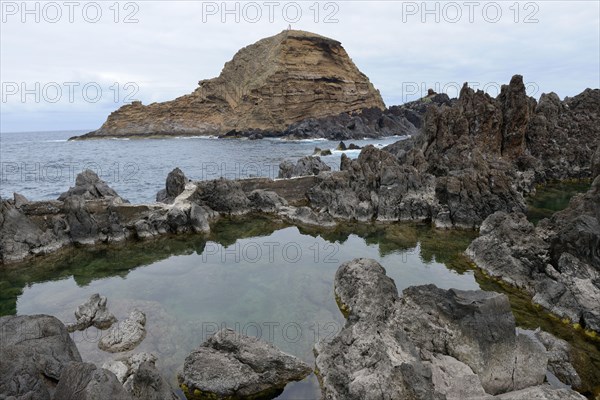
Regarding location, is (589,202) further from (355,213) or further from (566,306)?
(355,213)

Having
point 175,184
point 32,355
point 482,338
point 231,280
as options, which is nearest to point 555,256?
point 482,338

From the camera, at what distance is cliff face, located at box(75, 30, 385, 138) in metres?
140

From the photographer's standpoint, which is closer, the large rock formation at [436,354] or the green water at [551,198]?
the large rock formation at [436,354]

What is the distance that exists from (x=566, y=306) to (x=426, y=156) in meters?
29.7

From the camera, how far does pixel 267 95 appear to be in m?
139

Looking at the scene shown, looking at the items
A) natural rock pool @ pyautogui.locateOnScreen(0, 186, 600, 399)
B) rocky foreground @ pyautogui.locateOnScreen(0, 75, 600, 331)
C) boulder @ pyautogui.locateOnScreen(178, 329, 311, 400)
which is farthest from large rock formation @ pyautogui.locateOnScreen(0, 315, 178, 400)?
rocky foreground @ pyautogui.locateOnScreen(0, 75, 600, 331)

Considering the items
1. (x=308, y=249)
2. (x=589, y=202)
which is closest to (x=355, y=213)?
(x=308, y=249)

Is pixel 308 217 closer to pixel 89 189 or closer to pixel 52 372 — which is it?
pixel 89 189

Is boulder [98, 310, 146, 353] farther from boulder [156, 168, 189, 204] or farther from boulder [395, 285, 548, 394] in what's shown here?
boulder [156, 168, 189, 204]

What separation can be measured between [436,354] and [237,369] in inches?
234

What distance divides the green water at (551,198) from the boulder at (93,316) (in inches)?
1165

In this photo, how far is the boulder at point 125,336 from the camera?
540 inches

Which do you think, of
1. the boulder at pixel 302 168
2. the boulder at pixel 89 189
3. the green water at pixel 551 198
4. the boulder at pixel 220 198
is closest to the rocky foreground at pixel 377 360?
the boulder at pixel 220 198

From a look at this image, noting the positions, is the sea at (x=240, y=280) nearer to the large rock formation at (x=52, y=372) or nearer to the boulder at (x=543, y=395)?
the large rock formation at (x=52, y=372)
